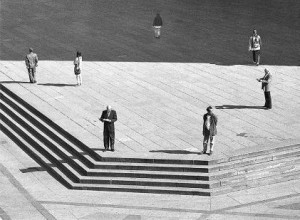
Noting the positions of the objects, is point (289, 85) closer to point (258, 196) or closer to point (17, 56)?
point (258, 196)

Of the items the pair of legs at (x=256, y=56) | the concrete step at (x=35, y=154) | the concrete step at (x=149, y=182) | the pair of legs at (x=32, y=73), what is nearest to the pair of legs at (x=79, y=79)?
the pair of legs at (x=32, y=73)

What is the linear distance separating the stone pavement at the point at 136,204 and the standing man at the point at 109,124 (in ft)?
6.03

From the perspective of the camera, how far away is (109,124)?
27.8m

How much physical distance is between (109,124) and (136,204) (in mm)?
3049

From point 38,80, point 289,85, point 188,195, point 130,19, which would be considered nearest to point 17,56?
point 38,80

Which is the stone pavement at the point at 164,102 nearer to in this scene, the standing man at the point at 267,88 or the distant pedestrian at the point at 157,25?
the standing man at the point at 267,88

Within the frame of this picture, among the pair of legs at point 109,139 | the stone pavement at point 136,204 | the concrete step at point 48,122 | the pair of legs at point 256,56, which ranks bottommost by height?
the stone pavement at point 136,204

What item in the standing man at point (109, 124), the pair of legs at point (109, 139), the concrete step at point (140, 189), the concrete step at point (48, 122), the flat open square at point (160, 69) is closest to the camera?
the concrete step at point (140, 189)

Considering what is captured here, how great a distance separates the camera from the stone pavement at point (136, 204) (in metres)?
25.3

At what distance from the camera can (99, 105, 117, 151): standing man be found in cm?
2775

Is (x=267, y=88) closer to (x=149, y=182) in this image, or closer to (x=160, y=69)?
(x=160, y=69)

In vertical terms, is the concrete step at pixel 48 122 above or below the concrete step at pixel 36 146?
above

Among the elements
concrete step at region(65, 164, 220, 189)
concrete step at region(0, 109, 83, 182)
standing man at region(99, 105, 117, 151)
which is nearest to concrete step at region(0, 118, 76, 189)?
concrete step at region(0, 109, 83, 182)

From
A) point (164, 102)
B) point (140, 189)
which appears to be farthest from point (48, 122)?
point (140, 189)
